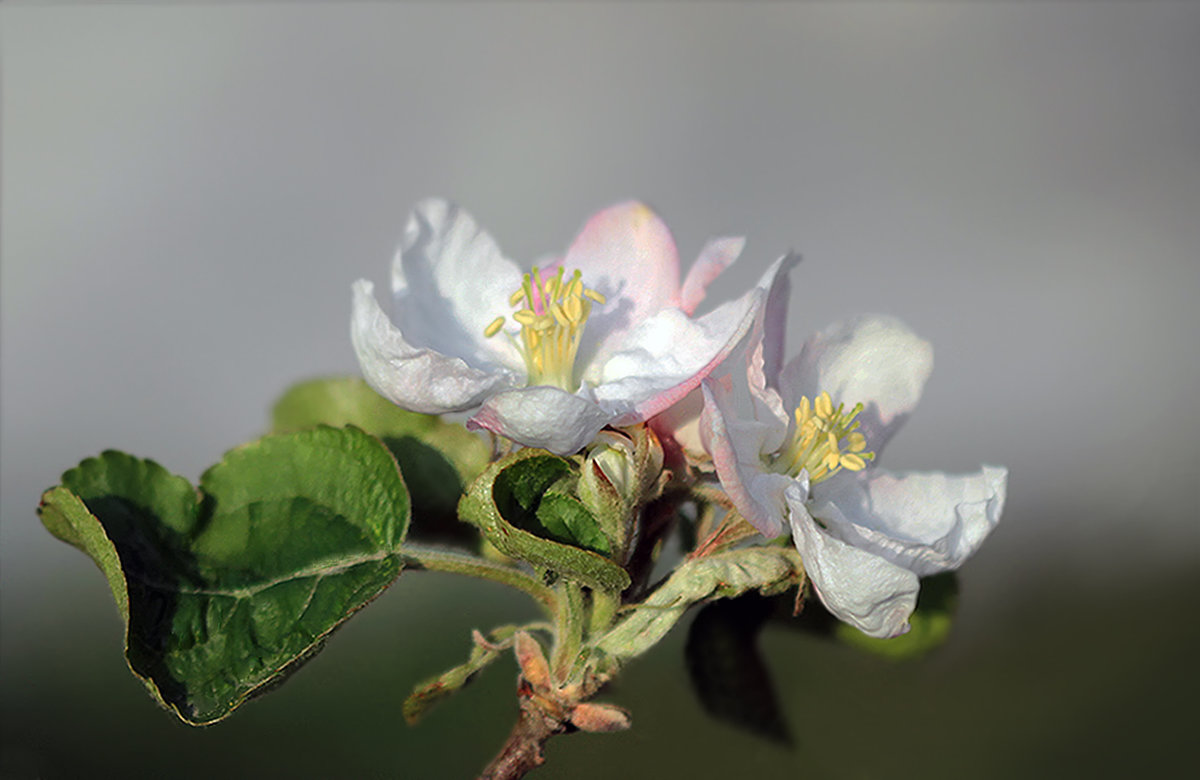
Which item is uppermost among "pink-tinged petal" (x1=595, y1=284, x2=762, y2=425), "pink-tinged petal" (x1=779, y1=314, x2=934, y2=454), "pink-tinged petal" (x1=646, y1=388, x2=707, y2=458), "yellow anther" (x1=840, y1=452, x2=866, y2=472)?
"pink-tinged petal" (x1=595, y1=284, x2=762, y2=425)

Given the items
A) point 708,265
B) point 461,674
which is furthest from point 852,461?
point 461,674

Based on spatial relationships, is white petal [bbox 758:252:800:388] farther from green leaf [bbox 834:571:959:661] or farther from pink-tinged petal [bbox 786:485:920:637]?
green leaf [bbox 834:571:959:661]

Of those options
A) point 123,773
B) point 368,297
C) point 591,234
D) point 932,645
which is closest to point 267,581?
point 368,297

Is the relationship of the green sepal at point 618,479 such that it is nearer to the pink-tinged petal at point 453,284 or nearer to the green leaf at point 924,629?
the pink-tinged petal at point 453,284

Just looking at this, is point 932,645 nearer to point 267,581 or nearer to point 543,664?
point 543,664

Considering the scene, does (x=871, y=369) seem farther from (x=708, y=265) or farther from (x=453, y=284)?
(x=453, y=284)

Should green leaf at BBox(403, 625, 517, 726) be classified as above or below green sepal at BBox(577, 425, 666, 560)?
below

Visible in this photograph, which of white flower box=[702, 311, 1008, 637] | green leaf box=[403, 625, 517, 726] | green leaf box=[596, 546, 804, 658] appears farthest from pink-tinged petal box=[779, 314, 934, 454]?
green leaf box=[403, 625, 517, 726]
